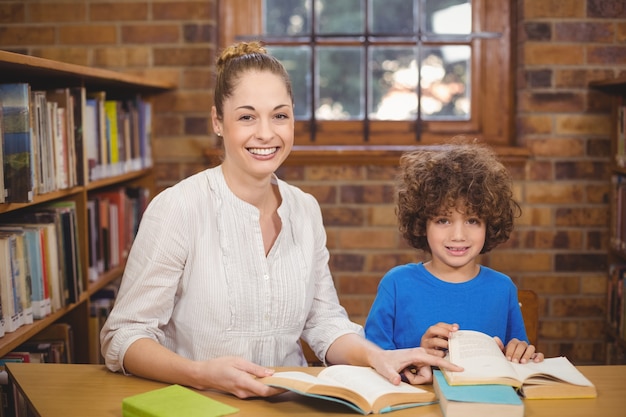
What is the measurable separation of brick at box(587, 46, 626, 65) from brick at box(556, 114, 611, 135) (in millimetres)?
231

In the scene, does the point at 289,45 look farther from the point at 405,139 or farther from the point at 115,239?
the point at 115,239

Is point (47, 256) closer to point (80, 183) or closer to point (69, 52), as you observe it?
point (80, 183)

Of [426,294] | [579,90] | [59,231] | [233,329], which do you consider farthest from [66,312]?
[579,90]

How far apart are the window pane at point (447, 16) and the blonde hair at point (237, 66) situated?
1.68 meters

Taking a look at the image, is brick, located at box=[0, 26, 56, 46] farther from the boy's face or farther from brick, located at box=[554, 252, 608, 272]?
brick, located at box=[554, 252, 608, 272]

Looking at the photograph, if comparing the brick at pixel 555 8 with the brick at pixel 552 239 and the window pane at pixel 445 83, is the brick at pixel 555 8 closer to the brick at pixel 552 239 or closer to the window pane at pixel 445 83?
the window pane at pixel 445 83

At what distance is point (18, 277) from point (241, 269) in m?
0.75

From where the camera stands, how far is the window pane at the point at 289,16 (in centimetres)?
340

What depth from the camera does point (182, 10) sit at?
328 cm

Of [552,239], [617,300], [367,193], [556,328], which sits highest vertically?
[367,193]

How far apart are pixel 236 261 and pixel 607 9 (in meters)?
2.22

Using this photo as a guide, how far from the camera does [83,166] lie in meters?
2.54

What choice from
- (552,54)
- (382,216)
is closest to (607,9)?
(552,54)

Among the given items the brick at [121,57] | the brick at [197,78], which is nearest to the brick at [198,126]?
the brick at [197,78]
